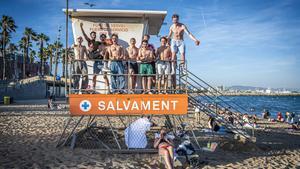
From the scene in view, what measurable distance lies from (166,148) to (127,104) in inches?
76.4

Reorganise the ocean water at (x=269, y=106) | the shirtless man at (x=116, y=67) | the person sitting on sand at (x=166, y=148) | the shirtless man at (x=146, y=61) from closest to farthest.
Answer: the person sitting on sand at (x=166, y=148) → the shirtless man at (x=146, y=61) → the shirtless man at (x=116, y=67) → the ocean water at (x=269, y=106)

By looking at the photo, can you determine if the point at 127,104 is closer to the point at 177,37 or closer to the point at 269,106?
the point at 177,37

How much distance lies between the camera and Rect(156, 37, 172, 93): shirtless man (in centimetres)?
916

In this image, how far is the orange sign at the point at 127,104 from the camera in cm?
904

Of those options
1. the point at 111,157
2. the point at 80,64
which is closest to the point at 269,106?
the point at 111,157

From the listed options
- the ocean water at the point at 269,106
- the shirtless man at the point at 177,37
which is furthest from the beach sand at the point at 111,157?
the ocean water at the point at 269,106

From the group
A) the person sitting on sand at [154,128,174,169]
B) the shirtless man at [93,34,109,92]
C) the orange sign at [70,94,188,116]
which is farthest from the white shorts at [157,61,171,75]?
the person sitting on sand at [154,128,174,169]

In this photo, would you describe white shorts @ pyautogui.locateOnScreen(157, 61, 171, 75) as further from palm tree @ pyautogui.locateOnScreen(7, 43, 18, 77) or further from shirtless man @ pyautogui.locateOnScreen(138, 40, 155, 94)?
palm tree @ pyautogui.locateOnScreen(7, 43, 18, 77)

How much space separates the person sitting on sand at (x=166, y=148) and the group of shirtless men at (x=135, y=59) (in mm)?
1569

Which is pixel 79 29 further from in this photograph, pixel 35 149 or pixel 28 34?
pixel 28 34

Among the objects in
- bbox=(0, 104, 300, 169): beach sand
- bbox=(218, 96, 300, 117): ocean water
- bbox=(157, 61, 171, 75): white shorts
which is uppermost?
bbox=(157, 61, 171, 75): white shorts

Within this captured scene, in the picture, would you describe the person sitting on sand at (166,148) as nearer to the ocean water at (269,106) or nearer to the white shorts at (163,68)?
the white shorts at (163,68)

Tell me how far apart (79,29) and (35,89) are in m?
49.8

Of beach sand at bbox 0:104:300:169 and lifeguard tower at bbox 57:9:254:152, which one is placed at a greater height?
lifeguard tower at bbox 57:9:254:152
